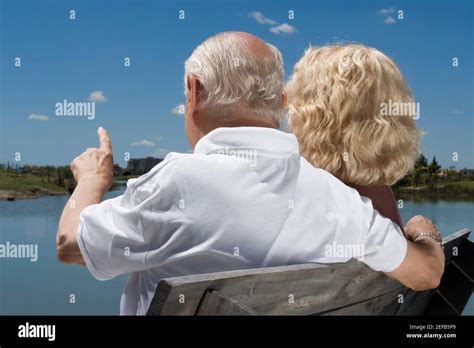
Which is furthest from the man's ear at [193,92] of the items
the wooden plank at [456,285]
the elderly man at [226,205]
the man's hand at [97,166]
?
the wooden plank at [456,285]

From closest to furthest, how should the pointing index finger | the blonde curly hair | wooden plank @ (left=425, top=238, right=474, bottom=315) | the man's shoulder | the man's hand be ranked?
the man's shoulder → the man's hand → the pointing index finger → the blonde curly hair → wooden plank @ (left=425, top=238, right=474, bottom=315)

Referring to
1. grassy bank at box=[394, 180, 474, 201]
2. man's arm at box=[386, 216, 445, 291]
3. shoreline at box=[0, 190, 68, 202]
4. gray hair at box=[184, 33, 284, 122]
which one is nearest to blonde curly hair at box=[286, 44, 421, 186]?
man's arm at box=[386, 216, 445, 291]

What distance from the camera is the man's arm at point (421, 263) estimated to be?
1831 millimetres

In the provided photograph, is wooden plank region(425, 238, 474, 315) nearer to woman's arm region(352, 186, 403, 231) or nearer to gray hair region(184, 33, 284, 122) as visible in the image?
woman's arm region(352, 186, 403, 231)

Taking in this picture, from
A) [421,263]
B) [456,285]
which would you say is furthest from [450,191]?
[421,263]

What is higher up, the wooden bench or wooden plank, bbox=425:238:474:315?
the wooden bench

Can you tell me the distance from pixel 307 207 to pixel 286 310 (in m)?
0.26

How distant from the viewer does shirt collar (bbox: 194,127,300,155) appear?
1.62m

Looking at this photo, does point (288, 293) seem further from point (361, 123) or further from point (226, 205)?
point (361, 123)

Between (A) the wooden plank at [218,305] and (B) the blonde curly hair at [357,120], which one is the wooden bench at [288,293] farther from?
(B) the blonde curly hair at [357,120]

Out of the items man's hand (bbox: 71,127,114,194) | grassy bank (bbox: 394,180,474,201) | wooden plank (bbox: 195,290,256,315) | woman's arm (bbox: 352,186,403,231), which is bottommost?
wooden plank (bbox: 195,290,256,315)

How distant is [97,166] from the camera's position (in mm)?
1812

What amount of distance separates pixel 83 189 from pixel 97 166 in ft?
0.32

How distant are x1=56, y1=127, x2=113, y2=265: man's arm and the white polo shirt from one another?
2.1 inches
